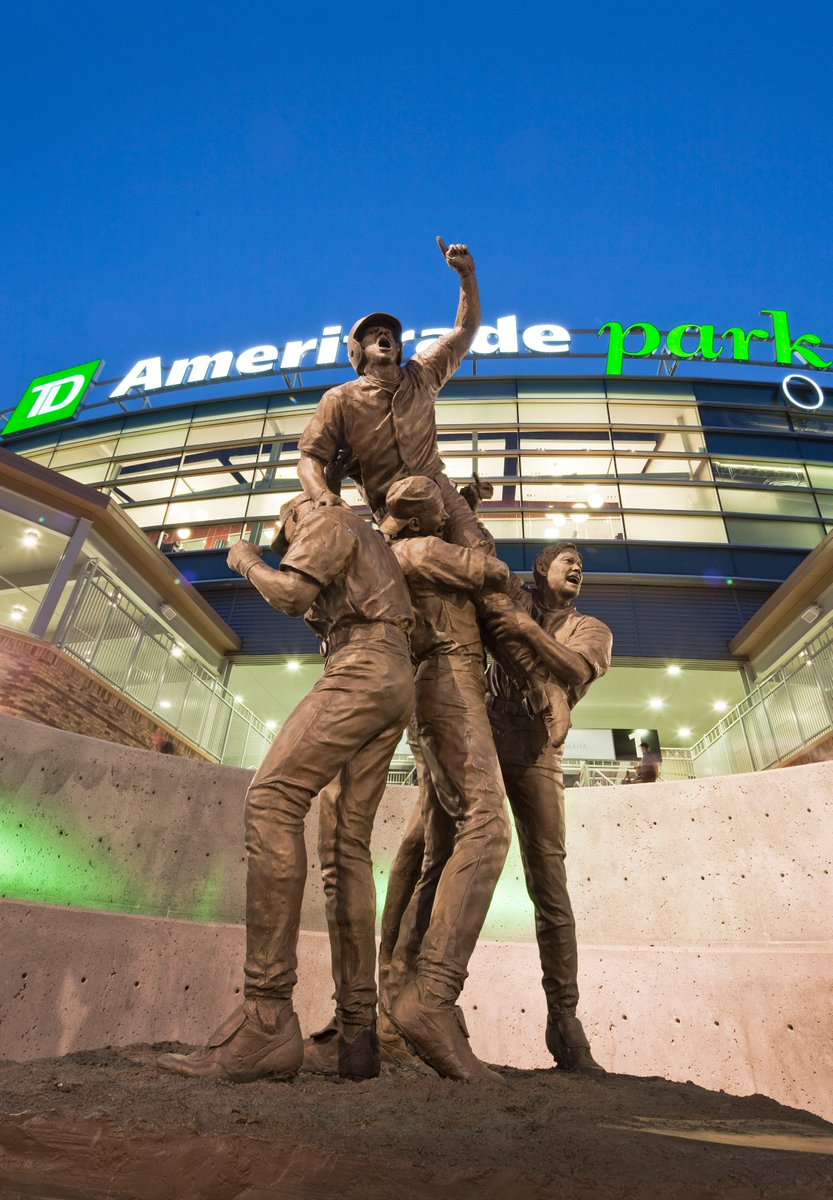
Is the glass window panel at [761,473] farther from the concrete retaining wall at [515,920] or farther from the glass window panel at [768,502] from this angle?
the concrete retaining wall at [515,920]

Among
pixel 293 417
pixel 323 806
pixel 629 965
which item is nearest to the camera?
pixel 323 806

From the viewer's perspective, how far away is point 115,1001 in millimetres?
4398

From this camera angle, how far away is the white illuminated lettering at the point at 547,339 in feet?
Result: 82.4

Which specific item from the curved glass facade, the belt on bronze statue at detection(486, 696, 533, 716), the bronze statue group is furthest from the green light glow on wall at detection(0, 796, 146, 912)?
the curved glass facade

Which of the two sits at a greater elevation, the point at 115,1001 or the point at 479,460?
the point at 479,460

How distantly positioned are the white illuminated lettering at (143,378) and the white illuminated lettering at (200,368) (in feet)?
1.63

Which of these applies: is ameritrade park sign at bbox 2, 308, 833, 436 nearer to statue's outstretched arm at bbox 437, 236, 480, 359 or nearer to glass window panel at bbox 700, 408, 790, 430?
glass window panel at bbox 700, 408, 790, 430

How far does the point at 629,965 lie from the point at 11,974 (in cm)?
387

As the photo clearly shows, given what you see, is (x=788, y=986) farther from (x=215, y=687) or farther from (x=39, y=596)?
(x=39, y=596)

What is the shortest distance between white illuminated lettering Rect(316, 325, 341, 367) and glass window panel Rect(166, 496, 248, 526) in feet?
21.0

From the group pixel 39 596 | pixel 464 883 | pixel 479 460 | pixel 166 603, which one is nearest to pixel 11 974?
pixel 464 883

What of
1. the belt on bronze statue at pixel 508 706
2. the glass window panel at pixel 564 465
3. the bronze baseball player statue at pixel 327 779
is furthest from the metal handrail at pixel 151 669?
the glass window panel at pixel 564 465

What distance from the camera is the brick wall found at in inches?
401

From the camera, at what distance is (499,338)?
25656 millimetres
